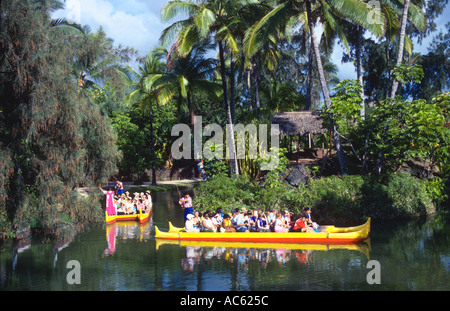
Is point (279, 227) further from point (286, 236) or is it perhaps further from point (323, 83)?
point (323, 83)

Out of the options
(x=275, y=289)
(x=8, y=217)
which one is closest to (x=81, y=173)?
(x=8, y=217)

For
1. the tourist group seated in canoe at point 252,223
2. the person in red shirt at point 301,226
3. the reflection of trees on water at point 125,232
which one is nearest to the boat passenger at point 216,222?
the tourist group seated in canoe at point 252,223

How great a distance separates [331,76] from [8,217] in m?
42.1

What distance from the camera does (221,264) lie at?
532 inches

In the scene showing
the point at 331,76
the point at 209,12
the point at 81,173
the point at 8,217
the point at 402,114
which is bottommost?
the point at 8,217

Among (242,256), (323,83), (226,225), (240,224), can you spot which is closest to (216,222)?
(226,225)

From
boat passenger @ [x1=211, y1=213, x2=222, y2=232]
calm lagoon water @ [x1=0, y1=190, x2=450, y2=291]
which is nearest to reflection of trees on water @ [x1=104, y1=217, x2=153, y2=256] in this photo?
calm lagoon water @ [x1=0, y1=190, x2=450, y2=291]

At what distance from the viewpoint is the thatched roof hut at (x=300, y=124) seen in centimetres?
2722

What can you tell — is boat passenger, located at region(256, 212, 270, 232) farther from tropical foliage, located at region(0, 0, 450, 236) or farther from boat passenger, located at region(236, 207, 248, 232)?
tropical foliage, located at region(0, 0, 450, 236)

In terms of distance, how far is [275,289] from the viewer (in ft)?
35.6

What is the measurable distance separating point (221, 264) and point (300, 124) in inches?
620

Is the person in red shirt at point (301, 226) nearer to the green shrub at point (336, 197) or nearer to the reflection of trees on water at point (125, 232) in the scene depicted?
the green shrub at point (336, 197)

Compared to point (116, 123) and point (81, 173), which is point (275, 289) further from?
A: point (116, 123)

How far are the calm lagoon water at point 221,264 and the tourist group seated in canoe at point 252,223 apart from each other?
93 centimetres
